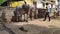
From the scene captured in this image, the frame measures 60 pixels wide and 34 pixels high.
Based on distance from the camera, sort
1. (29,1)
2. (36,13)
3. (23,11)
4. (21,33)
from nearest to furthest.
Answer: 1. (21,33)
2. (23,11)
3. (36,13)
4. (29,1)

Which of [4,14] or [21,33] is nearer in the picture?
[21,33]

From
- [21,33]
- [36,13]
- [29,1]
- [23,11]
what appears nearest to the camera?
[21,33]

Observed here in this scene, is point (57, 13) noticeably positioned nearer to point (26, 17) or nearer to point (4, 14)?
point (26, 17)

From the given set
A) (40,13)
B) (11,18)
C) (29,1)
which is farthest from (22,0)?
(11,18)

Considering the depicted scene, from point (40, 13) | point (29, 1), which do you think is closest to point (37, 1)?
point (29, 1)

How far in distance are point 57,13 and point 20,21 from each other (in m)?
4.80

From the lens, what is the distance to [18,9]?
54.4 feet

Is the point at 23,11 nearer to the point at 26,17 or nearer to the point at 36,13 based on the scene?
the point at 26,17

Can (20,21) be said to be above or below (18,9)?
below

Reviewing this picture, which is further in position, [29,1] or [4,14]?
[29,1]

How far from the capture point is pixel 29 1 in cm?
2386

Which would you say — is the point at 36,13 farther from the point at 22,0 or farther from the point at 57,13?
the point at 22,0

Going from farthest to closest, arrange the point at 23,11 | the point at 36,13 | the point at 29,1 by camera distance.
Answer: the point at 29,1 < the point at 36,13 < the point at 23,11

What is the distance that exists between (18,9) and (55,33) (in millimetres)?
6537
